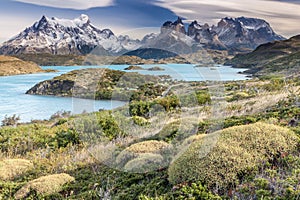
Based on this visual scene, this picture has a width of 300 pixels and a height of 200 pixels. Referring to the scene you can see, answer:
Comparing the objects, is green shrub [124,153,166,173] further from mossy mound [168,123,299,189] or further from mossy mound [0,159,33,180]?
mossy mound [0,159,33,180]

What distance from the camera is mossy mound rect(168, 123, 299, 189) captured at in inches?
217

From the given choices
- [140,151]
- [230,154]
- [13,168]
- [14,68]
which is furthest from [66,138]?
[14,68]

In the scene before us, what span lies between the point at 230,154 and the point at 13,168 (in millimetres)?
6345

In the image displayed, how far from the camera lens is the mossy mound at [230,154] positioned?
551 centimetres

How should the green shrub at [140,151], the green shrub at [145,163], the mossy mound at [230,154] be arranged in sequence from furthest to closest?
the green shrub at [140,151], the green shrub at [145,163], the mossy mound at [230,154]

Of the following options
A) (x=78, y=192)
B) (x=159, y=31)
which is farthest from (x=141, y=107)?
(x=78, y=192)

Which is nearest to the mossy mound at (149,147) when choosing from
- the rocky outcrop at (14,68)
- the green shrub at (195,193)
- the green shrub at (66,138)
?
the green shrub at (195,193)

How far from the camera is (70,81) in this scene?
219 ft

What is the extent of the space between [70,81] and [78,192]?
62082mm

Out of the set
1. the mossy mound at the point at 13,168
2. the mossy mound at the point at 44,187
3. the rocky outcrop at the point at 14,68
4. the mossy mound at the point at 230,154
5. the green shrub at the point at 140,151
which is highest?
the mossy mound at the point at 230,154

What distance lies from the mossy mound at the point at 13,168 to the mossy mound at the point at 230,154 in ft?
16.3

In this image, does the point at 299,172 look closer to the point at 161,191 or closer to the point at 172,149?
the point at 161,191

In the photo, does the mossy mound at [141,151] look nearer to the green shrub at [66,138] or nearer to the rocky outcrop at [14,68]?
the green shrub at [66,138]

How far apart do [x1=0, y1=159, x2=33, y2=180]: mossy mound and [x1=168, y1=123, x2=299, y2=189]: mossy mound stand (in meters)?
4.97
